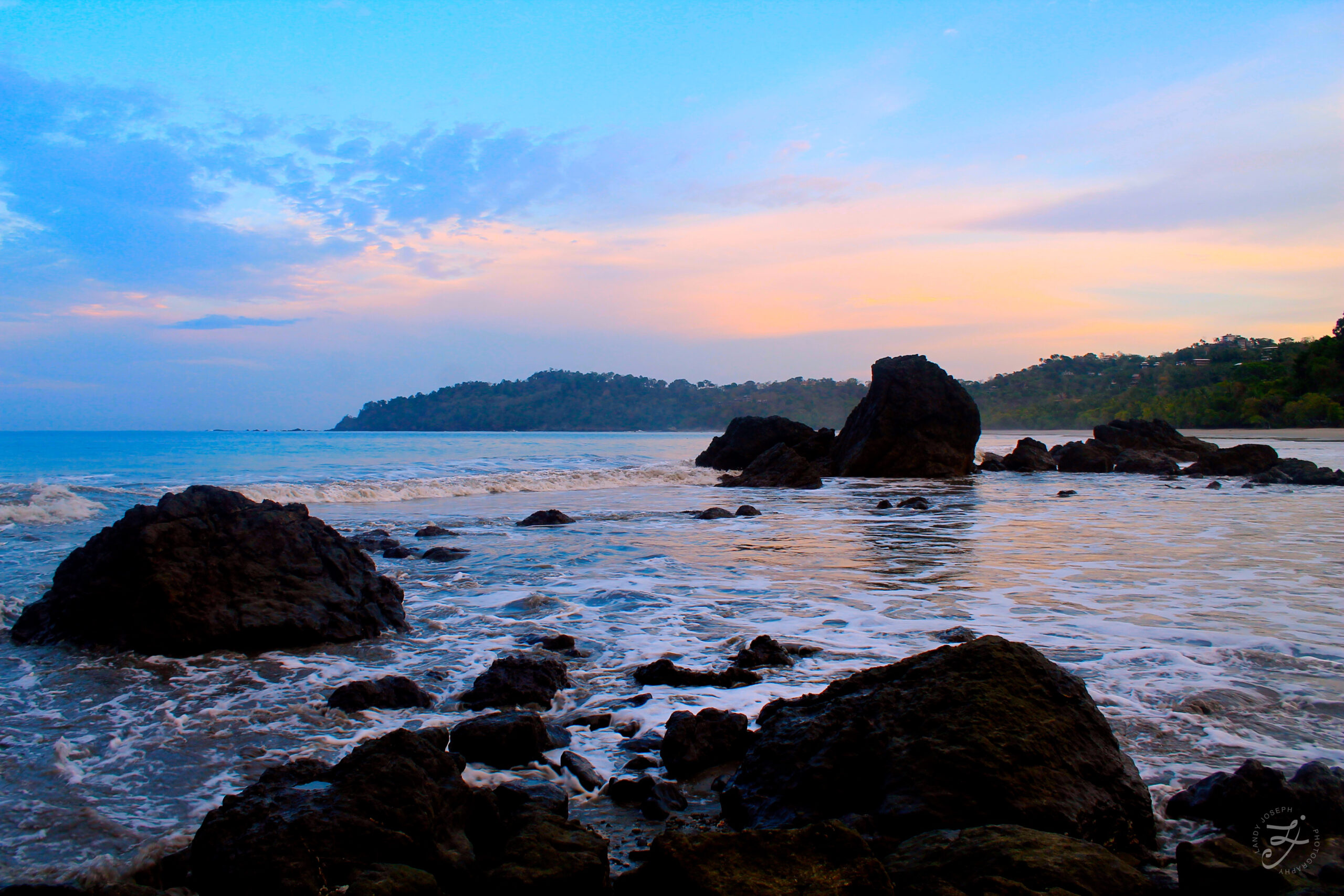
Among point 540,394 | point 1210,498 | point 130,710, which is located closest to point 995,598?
point 130,710

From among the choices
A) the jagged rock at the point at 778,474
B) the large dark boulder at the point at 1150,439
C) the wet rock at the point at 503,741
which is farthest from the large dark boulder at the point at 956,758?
the large dark boulder at the point at 1150,439

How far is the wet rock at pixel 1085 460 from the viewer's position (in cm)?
3011

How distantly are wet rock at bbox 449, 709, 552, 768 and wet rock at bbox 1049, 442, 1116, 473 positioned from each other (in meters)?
30.9

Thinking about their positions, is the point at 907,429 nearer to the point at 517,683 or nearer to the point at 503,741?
the point at 517,683

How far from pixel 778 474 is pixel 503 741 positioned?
2115 cm

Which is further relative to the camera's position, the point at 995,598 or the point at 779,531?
the point at 779,531

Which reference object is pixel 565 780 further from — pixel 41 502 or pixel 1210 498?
pixel 1210 498

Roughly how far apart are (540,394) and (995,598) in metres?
113

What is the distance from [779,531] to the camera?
13.4m

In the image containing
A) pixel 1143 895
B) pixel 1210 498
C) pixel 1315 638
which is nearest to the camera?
pixel 1143 895

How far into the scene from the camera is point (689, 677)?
5184 millimetres

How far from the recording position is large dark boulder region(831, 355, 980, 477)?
95.2 feet

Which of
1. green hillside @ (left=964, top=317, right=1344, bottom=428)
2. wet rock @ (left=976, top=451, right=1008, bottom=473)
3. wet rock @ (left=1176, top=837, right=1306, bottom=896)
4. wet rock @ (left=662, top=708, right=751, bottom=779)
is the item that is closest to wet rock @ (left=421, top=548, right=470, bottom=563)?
wet rock @ (left=662, top=708, right=751, bottom=779)

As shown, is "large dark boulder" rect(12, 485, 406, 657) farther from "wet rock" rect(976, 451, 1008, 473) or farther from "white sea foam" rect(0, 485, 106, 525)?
Result: "wet rock" rect(976, 451, 1008, 473)
